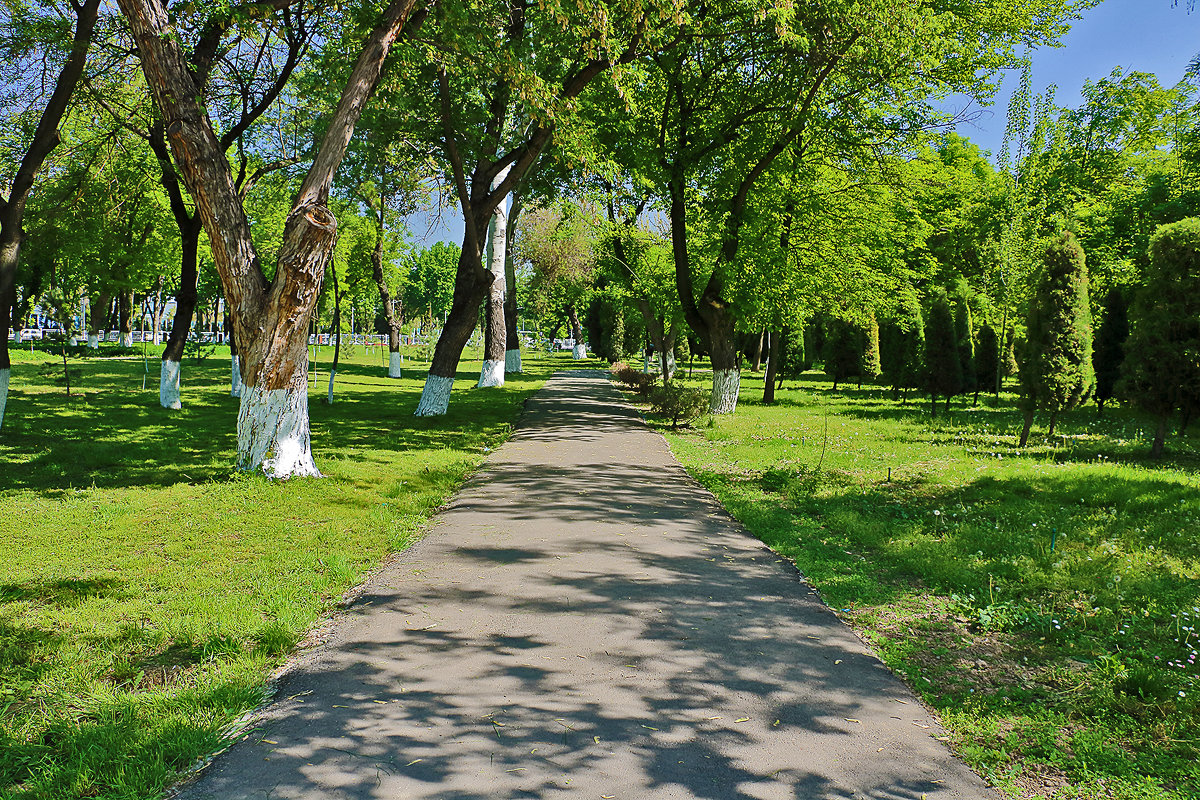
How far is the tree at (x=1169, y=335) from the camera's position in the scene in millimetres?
12586

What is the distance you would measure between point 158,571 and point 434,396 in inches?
431

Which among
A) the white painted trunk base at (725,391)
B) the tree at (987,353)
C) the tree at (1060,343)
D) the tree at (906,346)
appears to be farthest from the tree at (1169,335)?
the tree at (987,353)

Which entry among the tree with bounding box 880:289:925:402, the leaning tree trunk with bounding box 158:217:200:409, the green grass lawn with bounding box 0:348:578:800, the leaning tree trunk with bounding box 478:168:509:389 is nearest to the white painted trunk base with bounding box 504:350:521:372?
the leaning tree trunk with bounding box 478:168:509:389

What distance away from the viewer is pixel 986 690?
420cm

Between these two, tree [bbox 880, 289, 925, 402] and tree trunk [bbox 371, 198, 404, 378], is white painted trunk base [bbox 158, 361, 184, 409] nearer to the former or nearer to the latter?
tree trunk [bbox 371, 198, 404, 378]

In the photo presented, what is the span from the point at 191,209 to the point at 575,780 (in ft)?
92.5

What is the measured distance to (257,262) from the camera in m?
9.81

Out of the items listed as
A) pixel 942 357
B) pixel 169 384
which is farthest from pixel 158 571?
pixel 942 357

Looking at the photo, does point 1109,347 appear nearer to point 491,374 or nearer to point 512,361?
point 491,374

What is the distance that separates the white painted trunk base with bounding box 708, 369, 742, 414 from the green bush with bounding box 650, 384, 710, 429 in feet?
3.69

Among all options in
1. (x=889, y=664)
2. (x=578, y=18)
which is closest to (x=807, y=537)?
(x=889, y=664)

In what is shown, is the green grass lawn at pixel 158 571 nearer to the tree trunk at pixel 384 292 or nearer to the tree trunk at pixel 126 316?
the tree trunk at pixel 384 292

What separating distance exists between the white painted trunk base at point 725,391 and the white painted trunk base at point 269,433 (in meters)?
12.7

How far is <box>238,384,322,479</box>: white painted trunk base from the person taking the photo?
9.61m
